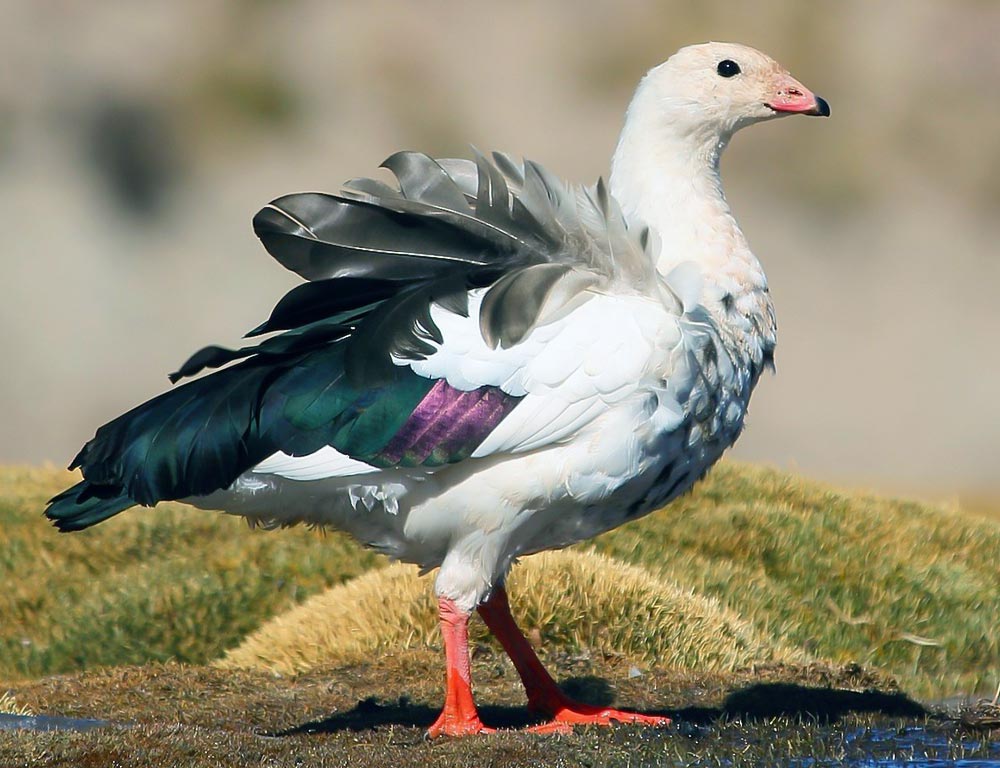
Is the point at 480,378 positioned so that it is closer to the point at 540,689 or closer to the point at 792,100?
the point at 540,689

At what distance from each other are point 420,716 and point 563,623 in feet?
5.14

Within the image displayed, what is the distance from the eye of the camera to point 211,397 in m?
6.20

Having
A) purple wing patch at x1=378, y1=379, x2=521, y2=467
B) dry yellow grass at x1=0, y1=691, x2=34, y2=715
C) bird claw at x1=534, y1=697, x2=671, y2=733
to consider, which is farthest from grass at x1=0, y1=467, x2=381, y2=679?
purple wing patch at x1=378, y1=379, x2=521, y2=467

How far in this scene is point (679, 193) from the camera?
6551 millimetres

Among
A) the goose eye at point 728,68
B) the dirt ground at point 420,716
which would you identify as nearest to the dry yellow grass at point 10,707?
the dirt ground at point 420,716

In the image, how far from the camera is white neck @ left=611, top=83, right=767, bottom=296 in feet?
20.9

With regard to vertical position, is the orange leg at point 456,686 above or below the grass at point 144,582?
above

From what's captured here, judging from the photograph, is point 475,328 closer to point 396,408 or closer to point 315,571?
point 396,408

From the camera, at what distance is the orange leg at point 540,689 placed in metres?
6.20

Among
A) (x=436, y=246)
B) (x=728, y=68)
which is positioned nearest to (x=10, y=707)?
(x=436, y=246)

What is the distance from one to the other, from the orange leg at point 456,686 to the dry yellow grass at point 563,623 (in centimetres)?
187

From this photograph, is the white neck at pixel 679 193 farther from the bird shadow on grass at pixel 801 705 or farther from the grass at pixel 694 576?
the grass at pixel 694 576

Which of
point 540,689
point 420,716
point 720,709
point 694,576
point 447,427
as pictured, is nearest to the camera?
point 447,427

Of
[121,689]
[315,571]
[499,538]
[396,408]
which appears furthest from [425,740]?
[315,571]
